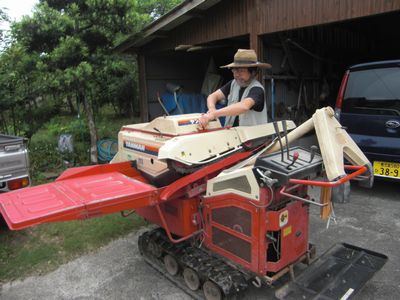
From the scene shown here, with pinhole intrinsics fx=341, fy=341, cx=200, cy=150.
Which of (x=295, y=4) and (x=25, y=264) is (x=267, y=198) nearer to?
(x=25, y=264)

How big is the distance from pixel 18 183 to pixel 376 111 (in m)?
4.79

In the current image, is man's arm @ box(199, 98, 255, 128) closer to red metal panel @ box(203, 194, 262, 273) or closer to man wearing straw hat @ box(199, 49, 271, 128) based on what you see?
man wearing straw hat @ box(199, 49, 271, 128)

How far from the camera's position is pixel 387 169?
15.4ft

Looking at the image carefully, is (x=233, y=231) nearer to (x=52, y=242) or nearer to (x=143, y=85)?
(x=52, y=242)

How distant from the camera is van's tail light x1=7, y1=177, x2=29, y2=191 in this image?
391cm

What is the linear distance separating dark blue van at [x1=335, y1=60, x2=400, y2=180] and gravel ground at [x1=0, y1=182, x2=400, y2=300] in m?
0.71

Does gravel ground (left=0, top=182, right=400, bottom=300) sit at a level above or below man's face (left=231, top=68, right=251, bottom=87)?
below

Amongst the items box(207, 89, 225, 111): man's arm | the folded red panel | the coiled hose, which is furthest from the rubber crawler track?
the coiled hose

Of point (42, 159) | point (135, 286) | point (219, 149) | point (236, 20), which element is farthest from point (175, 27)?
point (135, 286)

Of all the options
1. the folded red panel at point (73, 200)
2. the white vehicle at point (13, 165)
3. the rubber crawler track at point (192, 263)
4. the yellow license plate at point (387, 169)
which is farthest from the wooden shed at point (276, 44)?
the white vehicle at point (13, 165)

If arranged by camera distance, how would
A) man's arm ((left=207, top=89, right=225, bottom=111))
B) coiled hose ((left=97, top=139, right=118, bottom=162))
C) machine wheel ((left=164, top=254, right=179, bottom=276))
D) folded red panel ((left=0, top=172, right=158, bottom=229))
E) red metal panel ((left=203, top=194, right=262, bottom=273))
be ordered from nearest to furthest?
1. folded red panel ((left=0, top=172, right=158, bottom=229))
2. red metal panel ((left=203, top=194, right=262, bottom=273))
3. machine wheel ((left=164, top=254, right=179, bottom=276))
4. man's arm ((left=207, top=89, right=225, bottom=111))
5. coiled hose ((left=97, top=139, right=118, bottom=162))

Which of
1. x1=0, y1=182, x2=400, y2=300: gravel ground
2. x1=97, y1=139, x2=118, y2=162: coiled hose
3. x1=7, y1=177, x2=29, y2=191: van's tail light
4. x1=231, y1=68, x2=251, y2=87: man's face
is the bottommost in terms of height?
x1=0, y1=182, x2=400, y2=300: gravel ground

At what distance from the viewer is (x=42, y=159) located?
24.1ft

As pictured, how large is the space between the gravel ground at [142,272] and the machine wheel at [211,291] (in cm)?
26
